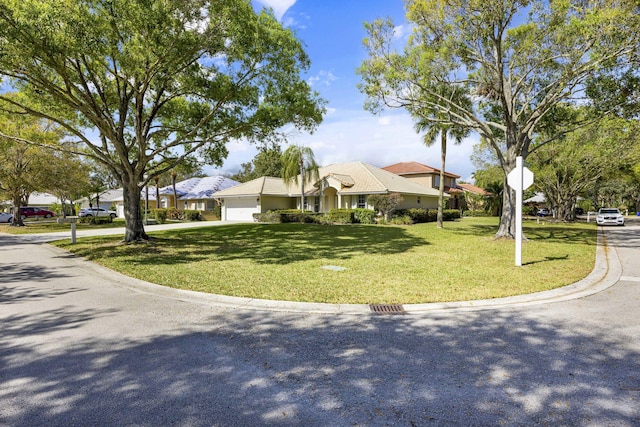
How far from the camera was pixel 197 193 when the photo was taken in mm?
44250

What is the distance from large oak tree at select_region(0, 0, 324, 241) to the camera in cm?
928

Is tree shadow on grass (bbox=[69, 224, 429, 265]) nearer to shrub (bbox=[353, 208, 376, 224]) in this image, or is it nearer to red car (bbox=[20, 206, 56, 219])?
shrub (bbox=[353, 208, 376, 224])

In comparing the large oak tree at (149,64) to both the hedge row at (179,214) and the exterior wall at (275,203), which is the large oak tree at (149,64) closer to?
the exterior wall at (275,203)

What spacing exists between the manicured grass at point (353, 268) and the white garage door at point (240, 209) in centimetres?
2041

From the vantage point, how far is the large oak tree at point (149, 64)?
928cm

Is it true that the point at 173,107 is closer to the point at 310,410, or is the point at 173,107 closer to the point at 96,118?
the point at 96,118

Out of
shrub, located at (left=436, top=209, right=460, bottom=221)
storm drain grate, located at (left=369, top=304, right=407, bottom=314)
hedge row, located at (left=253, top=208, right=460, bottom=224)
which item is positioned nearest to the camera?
storm drain grate, located at (left=369, top=304, right=407, bottom=314)

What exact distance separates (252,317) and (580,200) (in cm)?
7880

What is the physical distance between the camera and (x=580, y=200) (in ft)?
215

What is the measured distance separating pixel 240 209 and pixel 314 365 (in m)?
33.7

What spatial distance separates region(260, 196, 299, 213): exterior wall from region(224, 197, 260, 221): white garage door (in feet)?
2.59

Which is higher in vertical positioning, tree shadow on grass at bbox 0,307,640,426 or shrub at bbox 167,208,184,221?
shrub at bbox 167,208,184,221

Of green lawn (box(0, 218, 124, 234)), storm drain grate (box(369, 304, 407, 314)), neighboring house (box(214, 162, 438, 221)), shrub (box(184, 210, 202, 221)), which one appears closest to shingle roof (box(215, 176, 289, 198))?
neighboring house (box(214, 162, 438, 221))

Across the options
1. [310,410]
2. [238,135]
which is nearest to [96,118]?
[238,135]
